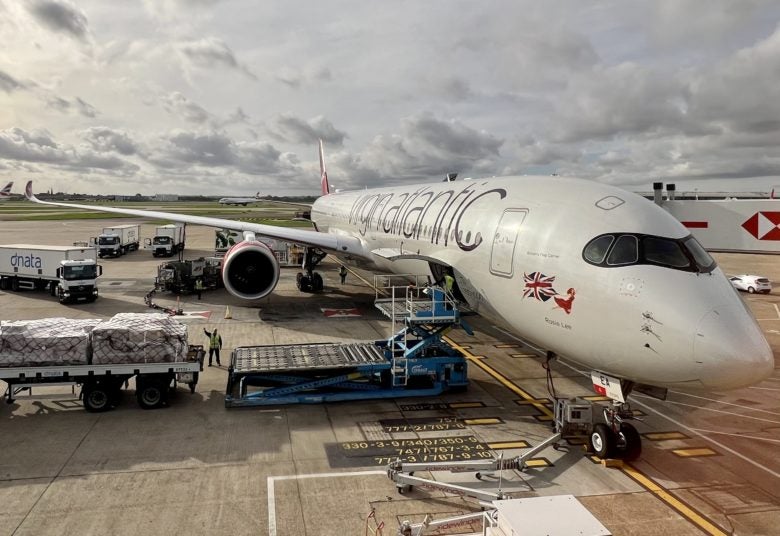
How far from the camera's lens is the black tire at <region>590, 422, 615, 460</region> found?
10312 millimetres

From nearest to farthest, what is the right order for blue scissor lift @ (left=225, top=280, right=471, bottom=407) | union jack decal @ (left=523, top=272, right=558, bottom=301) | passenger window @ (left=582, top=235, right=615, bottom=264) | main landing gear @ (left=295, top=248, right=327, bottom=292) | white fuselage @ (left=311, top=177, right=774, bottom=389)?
white fuselage @ (left=311, top=177, right=774, bottom=389) → passenger window @ (left=582, top=235, right=615, bottom=264) → union jack decal @ (left=523, top=272, right=558, bottom=301) → blue scissor lift @ (left=225, top=280, right=471, bottom=407) → main landing gear @ (left=295, top=248, right=327, bottom=292)

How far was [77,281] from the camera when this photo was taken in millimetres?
24703

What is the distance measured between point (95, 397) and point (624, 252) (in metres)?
11.9

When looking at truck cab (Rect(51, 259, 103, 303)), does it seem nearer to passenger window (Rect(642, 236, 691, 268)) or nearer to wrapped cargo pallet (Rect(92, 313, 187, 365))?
wrapped cargo pallet (Rect(92, 313, 187, 365))

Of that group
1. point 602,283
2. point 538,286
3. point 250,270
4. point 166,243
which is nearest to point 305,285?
point 250,270

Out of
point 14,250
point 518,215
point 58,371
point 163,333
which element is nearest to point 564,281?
point 518,215

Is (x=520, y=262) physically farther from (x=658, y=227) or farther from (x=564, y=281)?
(x=658, y=227)

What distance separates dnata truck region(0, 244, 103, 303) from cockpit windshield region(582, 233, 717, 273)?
23.7 meters

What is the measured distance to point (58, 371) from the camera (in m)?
12.3

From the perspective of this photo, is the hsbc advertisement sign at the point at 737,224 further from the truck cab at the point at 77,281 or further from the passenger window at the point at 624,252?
the truck cab at the point at 77,281

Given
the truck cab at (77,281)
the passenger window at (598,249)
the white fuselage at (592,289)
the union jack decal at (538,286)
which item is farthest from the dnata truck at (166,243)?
the passenger window at (598,249)

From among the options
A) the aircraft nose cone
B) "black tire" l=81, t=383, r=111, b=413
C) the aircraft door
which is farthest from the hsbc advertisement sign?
"black tire" l=81, t=383, r=111, b=413

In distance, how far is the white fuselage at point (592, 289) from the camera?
8.09 m

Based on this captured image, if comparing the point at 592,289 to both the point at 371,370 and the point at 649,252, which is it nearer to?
the point at 649,252
